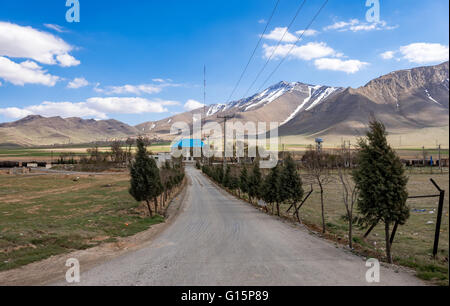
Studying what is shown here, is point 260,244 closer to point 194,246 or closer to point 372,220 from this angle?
point 194,246

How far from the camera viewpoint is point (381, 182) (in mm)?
8859

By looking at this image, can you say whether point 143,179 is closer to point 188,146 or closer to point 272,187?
point 272,187

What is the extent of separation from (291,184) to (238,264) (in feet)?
34.1

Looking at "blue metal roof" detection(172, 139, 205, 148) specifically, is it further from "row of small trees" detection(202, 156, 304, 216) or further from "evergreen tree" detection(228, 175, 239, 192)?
"row of small trees" detection(202, 156, 304, 216)

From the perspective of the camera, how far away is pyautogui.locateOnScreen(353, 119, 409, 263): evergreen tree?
8.75 meters

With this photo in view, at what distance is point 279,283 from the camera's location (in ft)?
21.5

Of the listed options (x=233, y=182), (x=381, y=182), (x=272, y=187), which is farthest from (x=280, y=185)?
(x=233, y=182)

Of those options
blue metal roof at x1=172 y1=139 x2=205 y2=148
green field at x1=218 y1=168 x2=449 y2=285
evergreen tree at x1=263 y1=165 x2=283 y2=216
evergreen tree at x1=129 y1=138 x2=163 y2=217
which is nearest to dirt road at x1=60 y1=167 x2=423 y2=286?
green field at x1=218 y1=168 x2=449 y2=285

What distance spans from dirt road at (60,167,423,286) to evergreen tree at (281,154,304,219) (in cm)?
482

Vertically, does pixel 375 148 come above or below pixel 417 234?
above

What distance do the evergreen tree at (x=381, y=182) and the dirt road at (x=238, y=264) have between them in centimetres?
148

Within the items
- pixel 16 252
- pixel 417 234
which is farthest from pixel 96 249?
pixel 417 234

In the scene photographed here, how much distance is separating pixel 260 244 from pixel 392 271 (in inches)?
173

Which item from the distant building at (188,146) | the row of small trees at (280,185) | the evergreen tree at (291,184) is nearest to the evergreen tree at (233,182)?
the row of small trees at (280,185)
